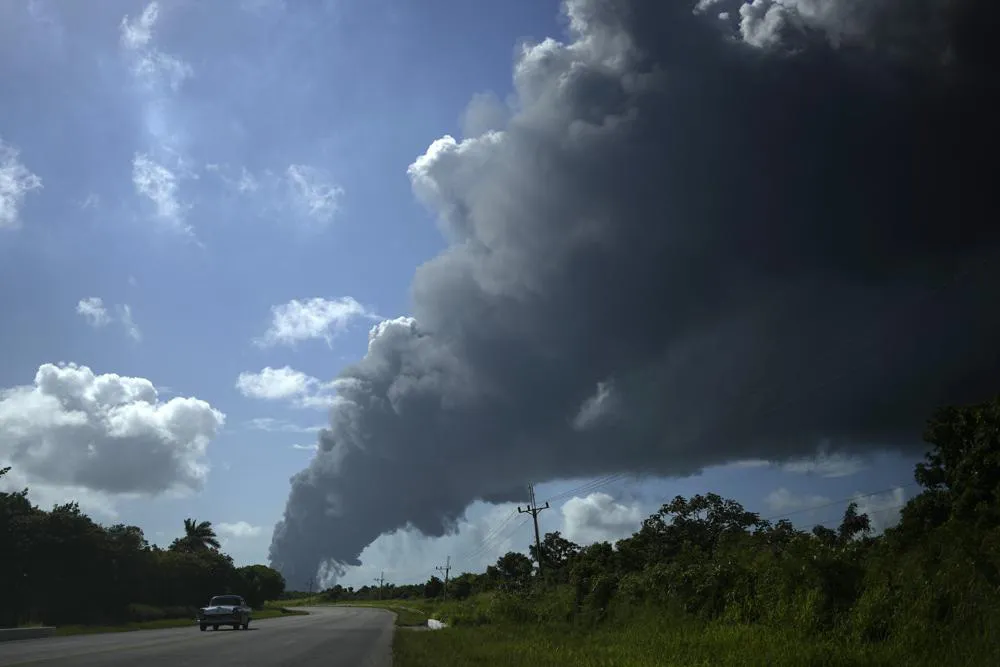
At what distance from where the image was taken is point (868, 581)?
17688 millimetres

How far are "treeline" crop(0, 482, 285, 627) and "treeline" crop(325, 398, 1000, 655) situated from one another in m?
31.1

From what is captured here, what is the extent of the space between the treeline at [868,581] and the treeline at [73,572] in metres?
31.1

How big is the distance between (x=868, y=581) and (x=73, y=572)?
58714mm

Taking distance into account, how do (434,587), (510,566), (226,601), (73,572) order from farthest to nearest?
1. (434,587)
2. (510,566)
3. (73,572)
4. (226,601)

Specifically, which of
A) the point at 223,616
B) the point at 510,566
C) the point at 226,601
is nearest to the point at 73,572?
the point at 226,601

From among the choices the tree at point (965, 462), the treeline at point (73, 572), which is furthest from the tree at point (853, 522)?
the treeline at point (73, 572)

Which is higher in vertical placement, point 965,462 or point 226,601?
point 965,462

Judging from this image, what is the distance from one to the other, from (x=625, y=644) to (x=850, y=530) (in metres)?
67.0

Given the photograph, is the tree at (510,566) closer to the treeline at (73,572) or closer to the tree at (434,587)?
the tree at (434,587)

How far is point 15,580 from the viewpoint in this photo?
5206 centimetres

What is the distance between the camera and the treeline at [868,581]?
1489 cm

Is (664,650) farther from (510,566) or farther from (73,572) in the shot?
(510,566)

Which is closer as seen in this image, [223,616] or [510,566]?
[223,616]

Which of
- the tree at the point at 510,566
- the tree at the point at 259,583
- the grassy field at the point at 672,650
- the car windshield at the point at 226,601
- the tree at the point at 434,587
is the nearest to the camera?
the grassy field at the point at 672,650
